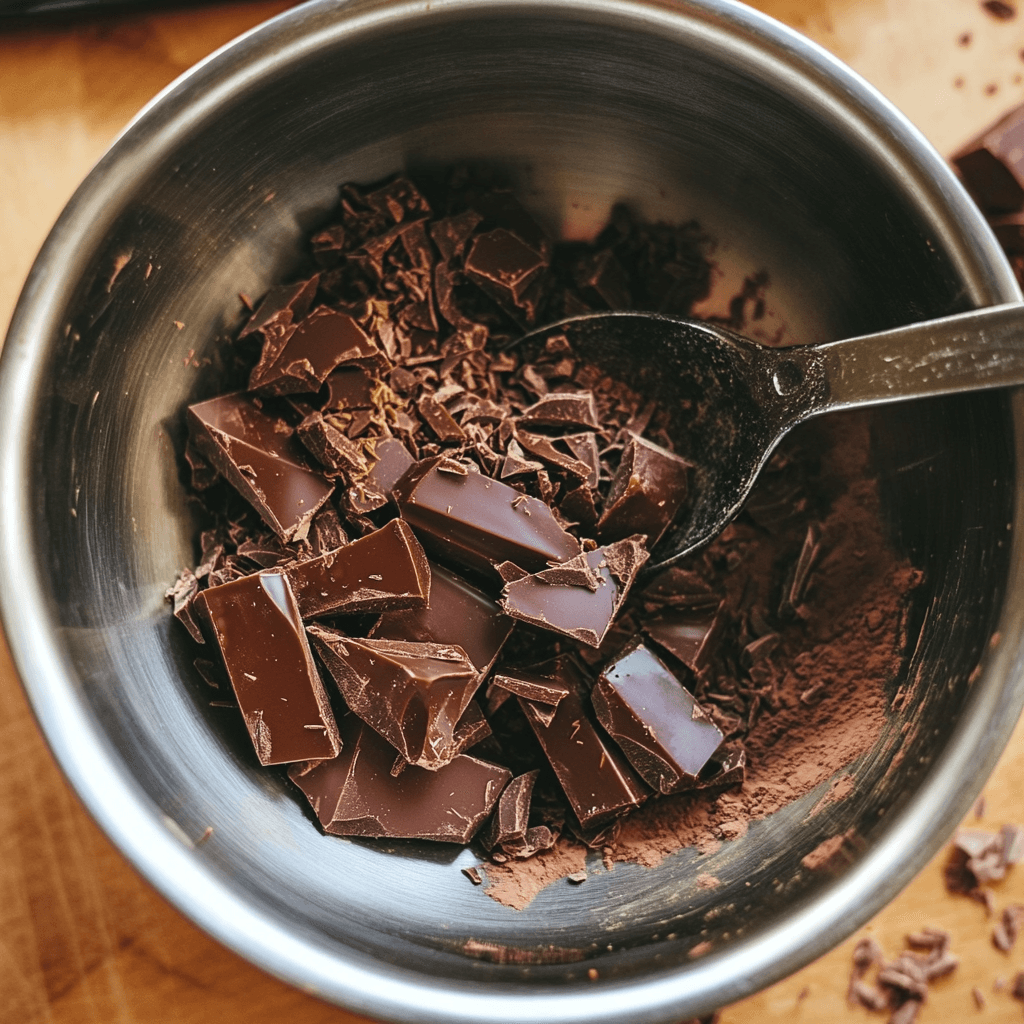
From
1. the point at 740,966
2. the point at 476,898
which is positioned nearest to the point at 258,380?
the point at 476,898

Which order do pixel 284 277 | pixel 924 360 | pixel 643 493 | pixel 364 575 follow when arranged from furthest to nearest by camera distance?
1. pixel 284 277
2. pixel 643 493
3. pixel 364 575
4. pixel 924 360

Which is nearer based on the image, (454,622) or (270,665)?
(270,665)

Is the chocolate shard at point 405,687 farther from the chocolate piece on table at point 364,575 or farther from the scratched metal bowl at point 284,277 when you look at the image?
the scratched metal bowl at point 284,277

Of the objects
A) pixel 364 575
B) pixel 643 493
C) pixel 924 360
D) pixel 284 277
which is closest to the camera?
pixel 924 360

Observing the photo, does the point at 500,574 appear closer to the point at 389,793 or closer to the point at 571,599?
the point at 571,599

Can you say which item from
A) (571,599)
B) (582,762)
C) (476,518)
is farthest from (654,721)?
(476,518)

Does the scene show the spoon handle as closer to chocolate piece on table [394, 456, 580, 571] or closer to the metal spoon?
the metal spoon

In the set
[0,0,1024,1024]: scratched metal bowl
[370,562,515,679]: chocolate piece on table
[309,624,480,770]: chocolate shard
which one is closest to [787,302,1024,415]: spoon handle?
[0,0,1024,1024]: scratched metal bowl

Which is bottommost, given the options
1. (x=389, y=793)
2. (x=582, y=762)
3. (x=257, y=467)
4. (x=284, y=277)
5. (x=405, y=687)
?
(x=582, y=762)
